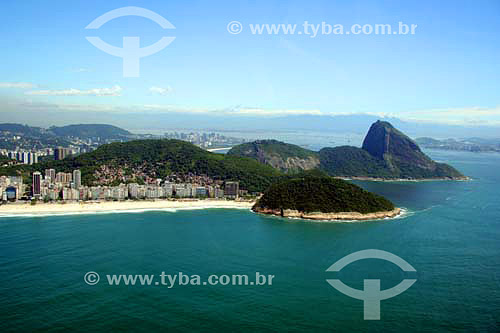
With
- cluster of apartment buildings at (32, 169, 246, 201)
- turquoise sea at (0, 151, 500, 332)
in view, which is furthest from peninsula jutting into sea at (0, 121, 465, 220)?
turquoise sea at (0, 151, 500, 332)

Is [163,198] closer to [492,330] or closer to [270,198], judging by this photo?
[270,198]

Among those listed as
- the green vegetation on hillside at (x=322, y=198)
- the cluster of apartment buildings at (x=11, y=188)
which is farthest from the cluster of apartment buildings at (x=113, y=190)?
the green vegetation on hillside at (x=322, y=198)

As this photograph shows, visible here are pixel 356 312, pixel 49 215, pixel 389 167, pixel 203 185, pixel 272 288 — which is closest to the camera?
pixel 356 312

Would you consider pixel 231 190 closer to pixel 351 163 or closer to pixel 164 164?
pixel 164 164

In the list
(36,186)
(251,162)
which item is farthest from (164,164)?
(36,186)

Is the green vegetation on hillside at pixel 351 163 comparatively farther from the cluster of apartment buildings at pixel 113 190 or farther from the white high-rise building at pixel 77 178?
the white high-rise building at pixel 77 178

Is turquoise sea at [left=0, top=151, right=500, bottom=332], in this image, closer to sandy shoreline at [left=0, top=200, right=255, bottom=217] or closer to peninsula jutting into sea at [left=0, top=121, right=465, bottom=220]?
sandy shoreline at [left=0, top=200, right=255, bottom=217]

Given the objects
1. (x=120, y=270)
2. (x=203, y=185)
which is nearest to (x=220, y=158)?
(x=203, y=185)
